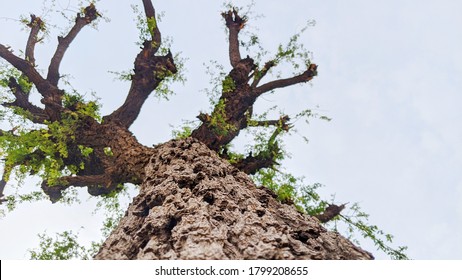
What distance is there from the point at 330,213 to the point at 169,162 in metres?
4.27

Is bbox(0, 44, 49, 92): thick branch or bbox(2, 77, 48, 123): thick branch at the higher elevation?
bbox(0, 44, 49, 92): thick branch

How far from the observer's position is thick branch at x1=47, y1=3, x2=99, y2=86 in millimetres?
10328

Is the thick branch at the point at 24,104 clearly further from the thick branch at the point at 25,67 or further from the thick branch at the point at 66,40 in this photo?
the thick branch at the point at 66,40

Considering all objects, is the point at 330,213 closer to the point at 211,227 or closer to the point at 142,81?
the point at 142,81

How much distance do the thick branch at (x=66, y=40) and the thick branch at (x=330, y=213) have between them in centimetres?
744

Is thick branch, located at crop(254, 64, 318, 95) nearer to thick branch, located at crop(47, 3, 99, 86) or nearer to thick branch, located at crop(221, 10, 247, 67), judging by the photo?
thick branch, located at crop(221, 10, 247, 67)

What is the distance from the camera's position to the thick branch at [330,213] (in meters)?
8.60

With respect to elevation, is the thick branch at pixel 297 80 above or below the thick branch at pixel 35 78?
above

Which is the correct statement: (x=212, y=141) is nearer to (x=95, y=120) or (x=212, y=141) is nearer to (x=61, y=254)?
(x=95, y=120)

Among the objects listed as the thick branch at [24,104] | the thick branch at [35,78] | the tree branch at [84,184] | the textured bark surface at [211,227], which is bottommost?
the textured bark surface at [211,227]

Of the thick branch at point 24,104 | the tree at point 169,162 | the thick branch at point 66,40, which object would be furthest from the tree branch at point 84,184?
the thick branch at point 66,40

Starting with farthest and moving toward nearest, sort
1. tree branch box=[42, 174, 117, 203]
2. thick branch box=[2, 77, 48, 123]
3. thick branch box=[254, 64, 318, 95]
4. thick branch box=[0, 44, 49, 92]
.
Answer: thick branch box=[254, 64, 318, 95] < thick branch box=[0, 44, 49, 92] < thick branch box=[2, 77, 48, 123] < tree branch box=[42, 174, 117, 203]

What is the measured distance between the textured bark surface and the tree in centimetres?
1

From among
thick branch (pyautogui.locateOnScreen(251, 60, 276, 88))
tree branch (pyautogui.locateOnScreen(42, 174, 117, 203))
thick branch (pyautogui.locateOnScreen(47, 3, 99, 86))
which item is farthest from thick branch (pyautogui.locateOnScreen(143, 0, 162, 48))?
tree branch (pyautogui.locateOnScreen(42, 174, 117, 203))
